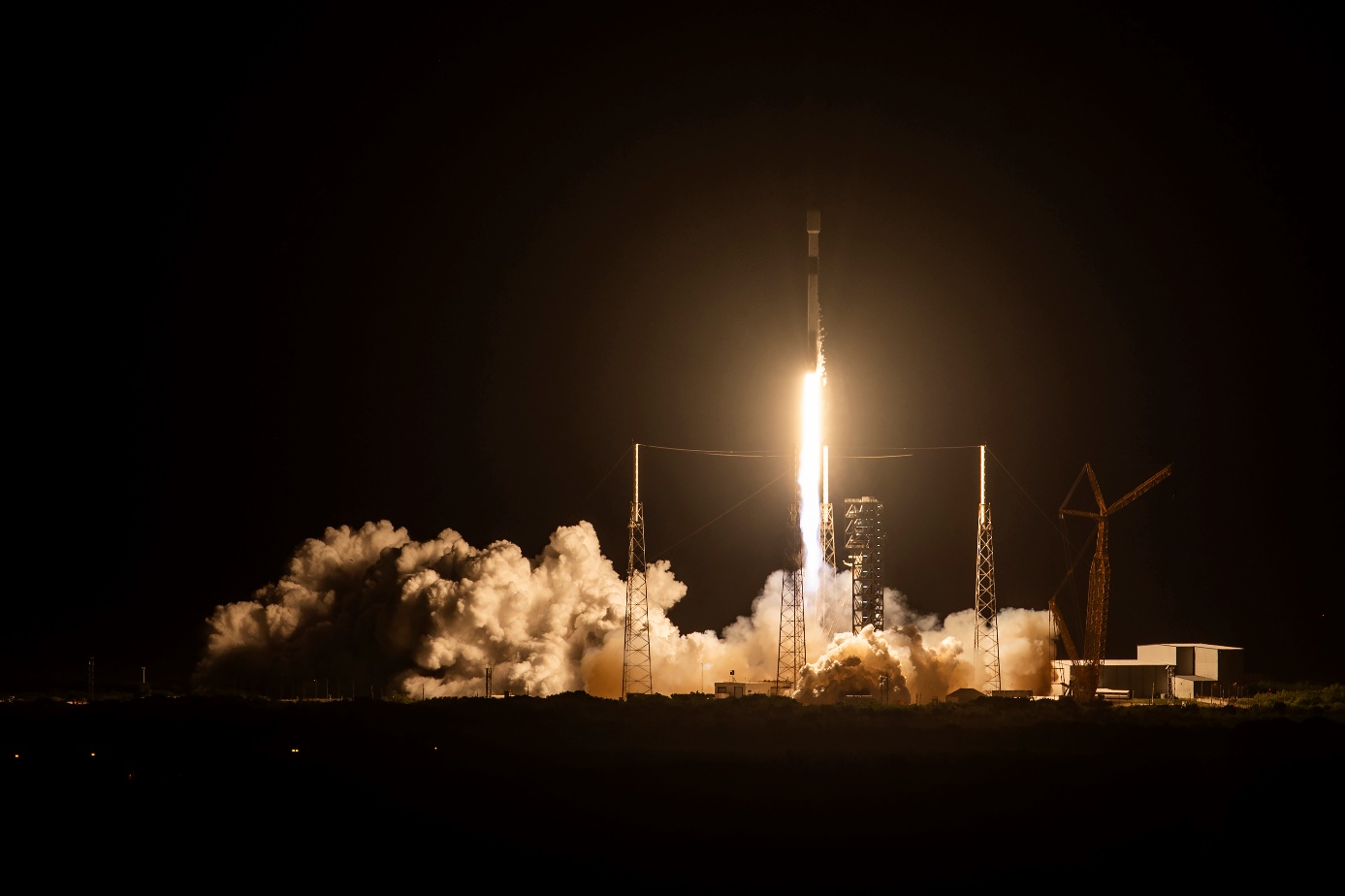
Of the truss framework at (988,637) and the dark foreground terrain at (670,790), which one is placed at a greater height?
the truss framework at (988,637)

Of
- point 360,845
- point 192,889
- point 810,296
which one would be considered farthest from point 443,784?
point 810,296

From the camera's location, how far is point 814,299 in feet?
228

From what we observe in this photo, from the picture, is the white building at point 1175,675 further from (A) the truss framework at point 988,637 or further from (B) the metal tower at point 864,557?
(B) the metal tower at point 864,557

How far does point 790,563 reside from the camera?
60.2 meters

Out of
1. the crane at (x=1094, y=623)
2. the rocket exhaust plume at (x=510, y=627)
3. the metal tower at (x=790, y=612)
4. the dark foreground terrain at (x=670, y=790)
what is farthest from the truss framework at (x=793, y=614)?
the crane at (x=1094, y=623)

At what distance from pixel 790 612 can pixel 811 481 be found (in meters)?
5.92

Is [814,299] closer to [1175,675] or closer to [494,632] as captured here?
[494,632]

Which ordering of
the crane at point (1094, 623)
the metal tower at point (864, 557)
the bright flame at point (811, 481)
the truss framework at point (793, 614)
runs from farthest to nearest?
1. the metal tower at point (864, 557)
2. the bright flame at point (811, 481)
3. the crane at point (1094, 623)
4. the truss framework at point (793, 614)

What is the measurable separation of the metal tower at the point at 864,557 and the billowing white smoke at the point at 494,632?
0.89m

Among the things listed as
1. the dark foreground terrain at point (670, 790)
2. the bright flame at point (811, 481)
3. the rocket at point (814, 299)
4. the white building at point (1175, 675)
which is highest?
the rocket at point (814, 299)

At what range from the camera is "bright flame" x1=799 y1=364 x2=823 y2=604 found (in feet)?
226

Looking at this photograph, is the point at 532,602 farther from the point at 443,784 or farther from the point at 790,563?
the point at 443,784

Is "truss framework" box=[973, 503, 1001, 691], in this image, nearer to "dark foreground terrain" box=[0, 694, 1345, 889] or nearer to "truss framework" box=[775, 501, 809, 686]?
"truss framework" box=[775, 501, 809, 686]

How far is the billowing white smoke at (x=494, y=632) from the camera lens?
223 feet
